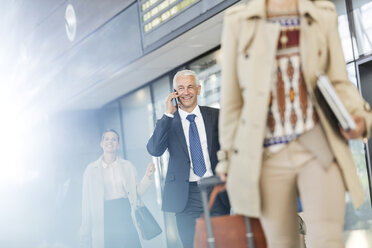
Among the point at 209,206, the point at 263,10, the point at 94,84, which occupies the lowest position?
the point at 209,206

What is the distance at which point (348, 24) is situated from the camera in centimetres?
690

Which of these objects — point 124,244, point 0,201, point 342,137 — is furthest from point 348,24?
point 0,201

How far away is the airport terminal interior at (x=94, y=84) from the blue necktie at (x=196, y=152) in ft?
8.13

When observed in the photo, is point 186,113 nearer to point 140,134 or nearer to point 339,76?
point 339,76

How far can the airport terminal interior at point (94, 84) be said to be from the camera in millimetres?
7176

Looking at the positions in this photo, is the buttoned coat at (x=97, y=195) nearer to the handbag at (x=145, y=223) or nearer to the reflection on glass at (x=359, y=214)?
the handbag at (x=145, y=223)

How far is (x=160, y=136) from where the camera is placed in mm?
5039

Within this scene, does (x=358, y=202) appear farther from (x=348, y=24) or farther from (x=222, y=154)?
(x=348, y=24)

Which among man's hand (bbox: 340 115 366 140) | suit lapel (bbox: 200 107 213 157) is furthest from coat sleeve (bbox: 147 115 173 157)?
man's hand (bbox: 340 115 366 140)

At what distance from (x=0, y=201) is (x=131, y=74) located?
15.9 m

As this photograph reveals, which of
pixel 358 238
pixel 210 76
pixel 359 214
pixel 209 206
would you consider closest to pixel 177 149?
pixel 209 206

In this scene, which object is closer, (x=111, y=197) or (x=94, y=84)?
(x=111, y=197)

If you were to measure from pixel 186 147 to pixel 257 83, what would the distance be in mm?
2456

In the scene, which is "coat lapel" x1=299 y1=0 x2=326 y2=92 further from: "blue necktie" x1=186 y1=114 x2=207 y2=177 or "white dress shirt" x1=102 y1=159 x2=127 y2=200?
"white dress shirt" x1=102 y1=159 x2=127 y2=200
